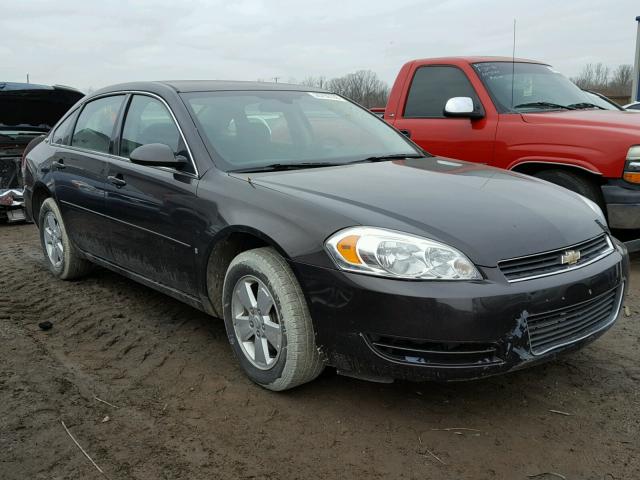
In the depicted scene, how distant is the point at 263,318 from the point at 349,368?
1.71 feet

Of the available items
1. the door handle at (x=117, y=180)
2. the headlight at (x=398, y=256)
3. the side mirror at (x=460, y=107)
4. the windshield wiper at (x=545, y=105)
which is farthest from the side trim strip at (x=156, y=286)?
the windshield wiper at (x=545, y=105)

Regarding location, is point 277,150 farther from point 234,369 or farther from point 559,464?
point 559,464

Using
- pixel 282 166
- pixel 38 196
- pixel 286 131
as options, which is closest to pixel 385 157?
pixel 286 131

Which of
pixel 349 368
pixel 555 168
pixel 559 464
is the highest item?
pixel 555 168

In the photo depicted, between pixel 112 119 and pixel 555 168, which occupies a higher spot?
pixel 112 119

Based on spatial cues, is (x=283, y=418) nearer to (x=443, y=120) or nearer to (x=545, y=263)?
(x=545, y=263)

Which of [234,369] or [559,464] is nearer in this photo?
[559,464]

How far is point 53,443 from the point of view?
267 cm

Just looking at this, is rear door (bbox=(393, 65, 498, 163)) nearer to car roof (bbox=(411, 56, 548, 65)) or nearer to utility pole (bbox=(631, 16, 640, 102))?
car roof (bbox=(411, 56, 548, 65))

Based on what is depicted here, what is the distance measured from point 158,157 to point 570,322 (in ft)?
7.49

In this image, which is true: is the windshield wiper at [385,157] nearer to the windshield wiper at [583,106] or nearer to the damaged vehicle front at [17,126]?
the windshield wiper at [583,106]

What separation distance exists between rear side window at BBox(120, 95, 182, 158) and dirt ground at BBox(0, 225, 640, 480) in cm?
121

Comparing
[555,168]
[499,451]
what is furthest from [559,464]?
[555,168]

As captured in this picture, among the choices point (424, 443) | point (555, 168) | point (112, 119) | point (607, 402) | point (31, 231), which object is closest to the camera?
point (424, 443)
